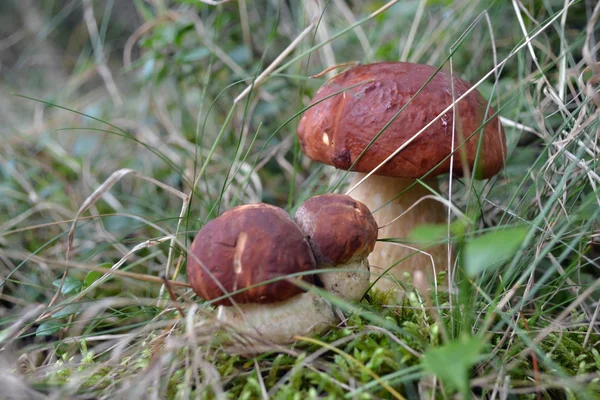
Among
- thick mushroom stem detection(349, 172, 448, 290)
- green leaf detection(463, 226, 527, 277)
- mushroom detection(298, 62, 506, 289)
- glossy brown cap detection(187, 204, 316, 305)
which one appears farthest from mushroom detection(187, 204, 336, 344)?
thick mushroom stem detection(349, 172, 448, 290)

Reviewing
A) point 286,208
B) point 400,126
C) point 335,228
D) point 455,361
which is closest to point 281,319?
point 335,228

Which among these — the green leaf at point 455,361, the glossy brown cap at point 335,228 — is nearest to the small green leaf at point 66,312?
the glossy brown cap at point 335,228

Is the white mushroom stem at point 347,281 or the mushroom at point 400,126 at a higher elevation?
the mushroom at point 400,126

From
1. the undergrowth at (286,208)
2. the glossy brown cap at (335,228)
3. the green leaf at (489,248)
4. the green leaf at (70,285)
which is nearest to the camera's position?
the green leaf at (489,248)

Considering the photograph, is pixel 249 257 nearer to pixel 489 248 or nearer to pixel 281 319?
pixel 281 319

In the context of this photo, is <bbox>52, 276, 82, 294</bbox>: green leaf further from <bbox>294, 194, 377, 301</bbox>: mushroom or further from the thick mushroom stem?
the thick mushroom stem

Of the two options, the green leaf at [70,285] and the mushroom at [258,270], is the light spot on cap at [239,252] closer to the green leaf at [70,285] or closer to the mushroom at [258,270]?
the mushroom at [258,270]
